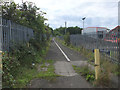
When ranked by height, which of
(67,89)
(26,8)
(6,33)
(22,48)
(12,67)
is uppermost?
(26,8)

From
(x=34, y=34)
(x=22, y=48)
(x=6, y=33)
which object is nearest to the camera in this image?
(x=6, y=33)

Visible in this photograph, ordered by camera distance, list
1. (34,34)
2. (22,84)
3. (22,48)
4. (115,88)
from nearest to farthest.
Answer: (115,88)
(22,84)
(22,48)
(34,34)

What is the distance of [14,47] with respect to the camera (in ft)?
17.6

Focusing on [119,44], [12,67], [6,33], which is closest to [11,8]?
[6,33]

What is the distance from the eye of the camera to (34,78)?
4277 millimetres

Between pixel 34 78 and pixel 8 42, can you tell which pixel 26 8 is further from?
pixel 34 78

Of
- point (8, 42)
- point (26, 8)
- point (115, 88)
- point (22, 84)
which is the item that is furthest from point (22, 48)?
point (26, 8)

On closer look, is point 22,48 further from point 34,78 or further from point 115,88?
point 115,88

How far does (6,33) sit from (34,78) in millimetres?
2357

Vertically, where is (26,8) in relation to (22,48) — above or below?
above

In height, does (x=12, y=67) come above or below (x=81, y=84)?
above

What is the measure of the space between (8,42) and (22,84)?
2299 mm

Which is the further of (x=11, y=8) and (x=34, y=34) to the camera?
(x=34, y=34)

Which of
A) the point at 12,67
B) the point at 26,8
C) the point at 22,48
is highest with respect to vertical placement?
the point at 26,8
